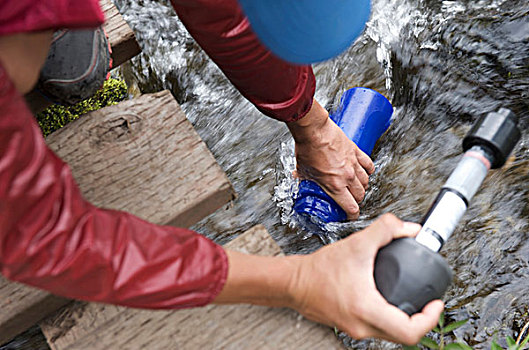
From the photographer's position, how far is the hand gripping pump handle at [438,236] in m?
1.04

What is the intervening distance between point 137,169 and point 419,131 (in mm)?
1103

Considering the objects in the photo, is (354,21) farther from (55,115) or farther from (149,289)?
(55,115)

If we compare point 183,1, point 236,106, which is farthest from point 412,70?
point 183,1

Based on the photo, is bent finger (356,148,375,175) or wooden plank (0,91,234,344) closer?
wooden plank (0,91,234,344)

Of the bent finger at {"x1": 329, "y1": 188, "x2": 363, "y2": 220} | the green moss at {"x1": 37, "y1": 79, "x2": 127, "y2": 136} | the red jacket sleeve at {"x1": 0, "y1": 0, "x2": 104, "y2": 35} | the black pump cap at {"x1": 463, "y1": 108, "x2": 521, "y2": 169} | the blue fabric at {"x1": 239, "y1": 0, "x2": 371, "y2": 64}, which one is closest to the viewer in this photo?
the red jacket sleeve at {"x1": 0, "y1": 0, "x2": 104, "y2": 35}

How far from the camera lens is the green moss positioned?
2.06m

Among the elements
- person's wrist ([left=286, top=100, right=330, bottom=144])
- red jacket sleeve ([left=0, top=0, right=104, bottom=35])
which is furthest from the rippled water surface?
red jacket sleeve ([left=0, top=0, right=104, bottom=35])

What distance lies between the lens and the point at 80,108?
217cm

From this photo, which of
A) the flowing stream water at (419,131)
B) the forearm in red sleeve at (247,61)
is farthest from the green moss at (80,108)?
the forearm in red sleeve at (247,61)

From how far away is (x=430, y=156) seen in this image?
1.89 m

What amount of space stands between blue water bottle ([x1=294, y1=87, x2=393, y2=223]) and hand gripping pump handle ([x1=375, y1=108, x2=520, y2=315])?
2.03 feet

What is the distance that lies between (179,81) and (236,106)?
348mm

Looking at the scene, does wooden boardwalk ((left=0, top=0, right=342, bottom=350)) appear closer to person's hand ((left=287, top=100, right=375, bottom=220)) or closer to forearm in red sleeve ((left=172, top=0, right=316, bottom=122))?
forearm in red sleeve ((left=172, top=0, right=316, bottom=122))

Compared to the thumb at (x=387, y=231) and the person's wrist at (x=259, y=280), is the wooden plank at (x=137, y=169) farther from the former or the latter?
the thumb at (x=387, y=231)
